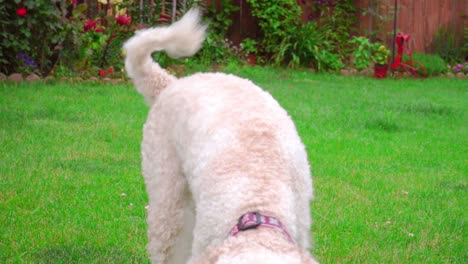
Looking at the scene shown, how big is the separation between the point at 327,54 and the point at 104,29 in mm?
3584

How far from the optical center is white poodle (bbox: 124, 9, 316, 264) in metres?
2.14

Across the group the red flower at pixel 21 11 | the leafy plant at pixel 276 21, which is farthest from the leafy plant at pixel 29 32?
the leafy plant at pixel 276 21

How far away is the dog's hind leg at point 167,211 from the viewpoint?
2.89m

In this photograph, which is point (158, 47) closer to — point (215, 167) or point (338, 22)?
point (215, 167)

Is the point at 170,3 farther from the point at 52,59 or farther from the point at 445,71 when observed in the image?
the point at 445,71

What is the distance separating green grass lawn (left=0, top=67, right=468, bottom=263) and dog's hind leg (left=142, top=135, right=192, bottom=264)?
711mm

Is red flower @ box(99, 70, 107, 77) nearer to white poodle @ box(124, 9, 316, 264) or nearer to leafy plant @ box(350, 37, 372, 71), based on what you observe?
leafy plant @ box(350, 37, 372, 71)

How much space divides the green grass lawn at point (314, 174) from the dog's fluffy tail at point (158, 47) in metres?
0.92

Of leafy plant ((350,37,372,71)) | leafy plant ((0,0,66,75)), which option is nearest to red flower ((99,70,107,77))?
leafy plant ((0,0,66,75))

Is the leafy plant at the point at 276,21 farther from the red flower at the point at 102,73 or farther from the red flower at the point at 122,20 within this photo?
the red flower at the point at 102,73

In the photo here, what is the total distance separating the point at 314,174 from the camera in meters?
5.06

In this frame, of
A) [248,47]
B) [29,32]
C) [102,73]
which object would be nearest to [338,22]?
[248,47]

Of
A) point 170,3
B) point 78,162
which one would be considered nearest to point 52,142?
point 78,162

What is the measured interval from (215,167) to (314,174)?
2.67 m
